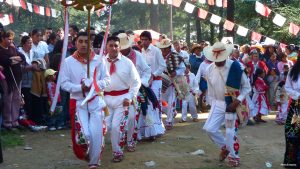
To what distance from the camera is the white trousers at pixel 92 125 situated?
6934mm

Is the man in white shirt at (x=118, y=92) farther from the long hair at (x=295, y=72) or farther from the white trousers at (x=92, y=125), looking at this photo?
the long hair at (x=295, y=72)

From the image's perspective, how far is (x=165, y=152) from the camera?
8703mm

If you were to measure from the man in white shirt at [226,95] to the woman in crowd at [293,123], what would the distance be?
643 mm

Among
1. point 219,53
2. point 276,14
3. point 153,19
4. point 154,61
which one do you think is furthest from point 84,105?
point 153,19

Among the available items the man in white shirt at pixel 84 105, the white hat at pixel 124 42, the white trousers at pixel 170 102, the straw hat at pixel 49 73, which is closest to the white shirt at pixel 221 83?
the man in white shirt at pixel 84 105

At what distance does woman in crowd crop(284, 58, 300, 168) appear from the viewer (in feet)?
24.8

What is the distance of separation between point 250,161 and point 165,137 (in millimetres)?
2458

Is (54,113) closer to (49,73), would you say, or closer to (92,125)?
(49,73)

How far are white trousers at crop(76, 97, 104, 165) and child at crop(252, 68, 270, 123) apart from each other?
6366 mm

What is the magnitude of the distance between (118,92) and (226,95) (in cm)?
166

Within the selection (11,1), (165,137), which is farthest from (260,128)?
(11,1)

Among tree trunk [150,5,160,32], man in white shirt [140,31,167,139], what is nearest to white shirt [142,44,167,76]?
man in white shirt [140,31,167,139]

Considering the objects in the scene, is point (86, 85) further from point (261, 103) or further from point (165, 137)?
point (261, 103)

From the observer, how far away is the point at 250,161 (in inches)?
321
